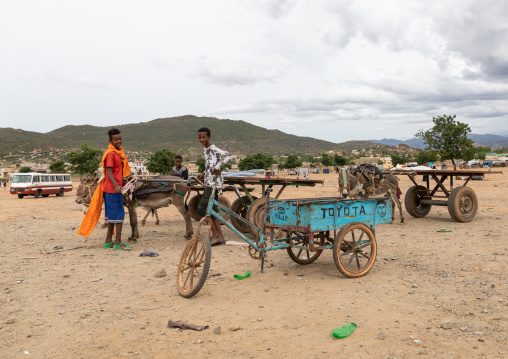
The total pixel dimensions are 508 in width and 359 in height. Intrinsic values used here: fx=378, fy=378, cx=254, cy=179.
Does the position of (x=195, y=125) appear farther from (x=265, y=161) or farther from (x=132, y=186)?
(x=132, y=186)

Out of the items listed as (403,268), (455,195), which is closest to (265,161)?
(455,195)

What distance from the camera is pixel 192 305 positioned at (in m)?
4.52

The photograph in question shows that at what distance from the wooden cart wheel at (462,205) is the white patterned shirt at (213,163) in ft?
22.9

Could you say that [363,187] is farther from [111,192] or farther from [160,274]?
[111,192]

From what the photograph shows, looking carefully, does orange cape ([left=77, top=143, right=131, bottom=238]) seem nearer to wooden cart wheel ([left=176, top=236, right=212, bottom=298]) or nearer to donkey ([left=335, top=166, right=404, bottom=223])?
wooden cart wheel ([left=176, top=236, right=212, bottom=298])

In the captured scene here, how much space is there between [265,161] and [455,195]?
172 feet

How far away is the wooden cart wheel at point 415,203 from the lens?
38.6 ft

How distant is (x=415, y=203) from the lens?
11.9 meters

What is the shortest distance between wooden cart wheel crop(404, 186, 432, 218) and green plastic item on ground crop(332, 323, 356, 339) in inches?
345

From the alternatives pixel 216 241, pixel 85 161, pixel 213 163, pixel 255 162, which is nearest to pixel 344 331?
pixel 213 163

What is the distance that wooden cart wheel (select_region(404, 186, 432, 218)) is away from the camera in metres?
11.8

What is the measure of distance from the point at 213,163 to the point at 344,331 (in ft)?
14.3

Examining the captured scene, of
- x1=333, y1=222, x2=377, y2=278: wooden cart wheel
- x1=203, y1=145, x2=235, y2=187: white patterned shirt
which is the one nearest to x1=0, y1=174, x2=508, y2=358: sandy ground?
x1=333, y1=222, x2=377, y2=278: wooden cart wheel

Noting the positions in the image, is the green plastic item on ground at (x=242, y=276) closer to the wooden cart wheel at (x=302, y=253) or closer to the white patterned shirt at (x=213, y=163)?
the wooden cart wheel at (x=302, y=253)
